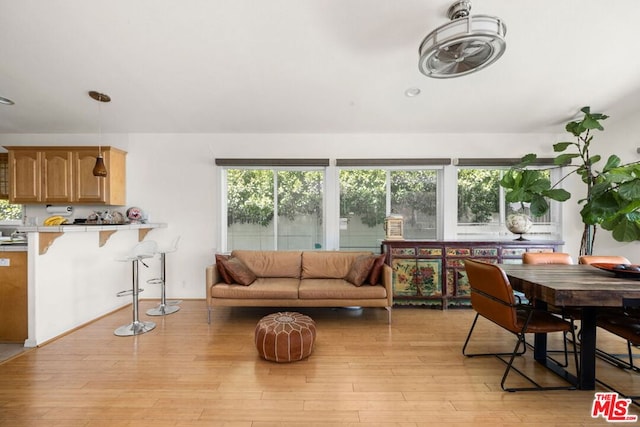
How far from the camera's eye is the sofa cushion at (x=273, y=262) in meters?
3.97

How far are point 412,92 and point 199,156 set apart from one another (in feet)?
10.7

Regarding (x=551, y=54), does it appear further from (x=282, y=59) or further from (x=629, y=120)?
(x=282, y=59)

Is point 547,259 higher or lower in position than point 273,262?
higher

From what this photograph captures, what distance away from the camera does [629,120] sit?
400 centimetres

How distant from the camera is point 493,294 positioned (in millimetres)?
2287

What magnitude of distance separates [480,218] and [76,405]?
513 cm

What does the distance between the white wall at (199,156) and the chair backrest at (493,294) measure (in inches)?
97.6

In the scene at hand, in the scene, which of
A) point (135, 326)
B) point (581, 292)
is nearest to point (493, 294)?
point (581, 292)

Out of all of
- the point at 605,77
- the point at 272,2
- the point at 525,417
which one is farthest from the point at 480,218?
the point at 272,2

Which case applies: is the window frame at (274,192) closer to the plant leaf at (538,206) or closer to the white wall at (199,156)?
the white wall at (199,156)

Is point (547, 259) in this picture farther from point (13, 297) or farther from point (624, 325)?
point (13, 297)

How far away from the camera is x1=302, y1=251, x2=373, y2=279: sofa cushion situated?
3936 millimetres

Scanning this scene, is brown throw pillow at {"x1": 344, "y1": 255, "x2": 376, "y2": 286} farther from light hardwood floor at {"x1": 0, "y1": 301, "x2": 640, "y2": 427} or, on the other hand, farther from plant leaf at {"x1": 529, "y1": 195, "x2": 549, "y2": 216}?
plant leaf at {"x1": 529, "y1": 195, "x2": 549, "y2": 216}

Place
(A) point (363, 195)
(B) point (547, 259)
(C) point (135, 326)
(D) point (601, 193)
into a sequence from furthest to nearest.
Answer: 1. (A) point (363, 195)
2. (C) point (135, 326)
3. (B) point (547, 259)
4. (D) point (601, 193)
